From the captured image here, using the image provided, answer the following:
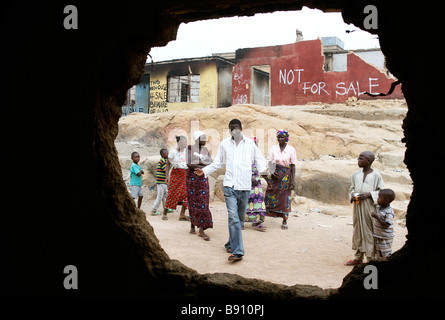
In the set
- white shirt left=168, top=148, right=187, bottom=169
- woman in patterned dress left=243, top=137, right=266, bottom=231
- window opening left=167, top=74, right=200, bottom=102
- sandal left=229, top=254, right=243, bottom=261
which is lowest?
sandal left=229, top=254, right=243, bottom=261

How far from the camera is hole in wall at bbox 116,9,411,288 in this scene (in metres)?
4.84

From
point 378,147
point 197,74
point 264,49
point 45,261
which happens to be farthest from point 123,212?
point 197,74

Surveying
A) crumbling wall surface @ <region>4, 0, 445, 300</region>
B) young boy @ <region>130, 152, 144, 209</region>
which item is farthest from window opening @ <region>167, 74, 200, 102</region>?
crumbling wall surface @ <region>4, 0, 445, 300</region>

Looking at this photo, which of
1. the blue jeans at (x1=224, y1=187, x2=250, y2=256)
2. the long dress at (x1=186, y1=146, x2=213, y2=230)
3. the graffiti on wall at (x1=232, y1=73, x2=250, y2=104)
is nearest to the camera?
the blue jeans at (x1=224, y1=187, x2=250, y2=256)

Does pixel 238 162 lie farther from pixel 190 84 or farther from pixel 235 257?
pixel 190 84

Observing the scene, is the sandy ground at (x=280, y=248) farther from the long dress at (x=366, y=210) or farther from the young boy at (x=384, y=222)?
the young boy at (x=384, y=222)

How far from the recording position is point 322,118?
487 inches

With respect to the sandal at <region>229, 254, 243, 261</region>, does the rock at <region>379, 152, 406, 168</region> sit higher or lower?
higher

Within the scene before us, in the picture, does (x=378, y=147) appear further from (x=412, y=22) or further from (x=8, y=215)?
(x=8, y=215)

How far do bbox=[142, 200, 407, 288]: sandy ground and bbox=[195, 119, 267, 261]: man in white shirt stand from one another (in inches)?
15.2

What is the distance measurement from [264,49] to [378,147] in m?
10.9

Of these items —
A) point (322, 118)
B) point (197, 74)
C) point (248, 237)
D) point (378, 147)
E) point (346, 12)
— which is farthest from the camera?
point (197, 74)

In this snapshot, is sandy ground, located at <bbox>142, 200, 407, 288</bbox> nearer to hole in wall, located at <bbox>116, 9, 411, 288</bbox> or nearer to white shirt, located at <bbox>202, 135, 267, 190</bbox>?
hole in wall, located at <bbox>116, 9, 411, 288</bbox>
